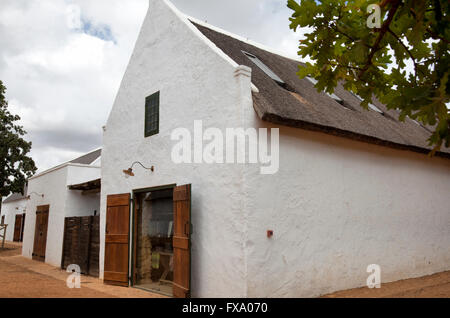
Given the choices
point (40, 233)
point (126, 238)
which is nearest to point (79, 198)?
point (40, 233)

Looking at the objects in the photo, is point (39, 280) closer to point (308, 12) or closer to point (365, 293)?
point (365, 293)

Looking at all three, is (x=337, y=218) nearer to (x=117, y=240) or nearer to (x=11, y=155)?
(x=117, y=240)

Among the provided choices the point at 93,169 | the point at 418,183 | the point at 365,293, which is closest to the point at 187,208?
the point at 365,293

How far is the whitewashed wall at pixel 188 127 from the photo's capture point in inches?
237

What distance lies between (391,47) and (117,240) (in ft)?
22.8

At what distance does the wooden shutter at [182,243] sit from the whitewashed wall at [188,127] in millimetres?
259

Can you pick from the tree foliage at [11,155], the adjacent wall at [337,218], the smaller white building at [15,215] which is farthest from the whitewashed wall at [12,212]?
the adjacent wall at [337,218]

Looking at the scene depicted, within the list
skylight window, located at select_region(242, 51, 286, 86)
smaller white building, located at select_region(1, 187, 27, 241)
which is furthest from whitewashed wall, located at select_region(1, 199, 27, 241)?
skylight window, located at select_region(242, 51, 286, 86)

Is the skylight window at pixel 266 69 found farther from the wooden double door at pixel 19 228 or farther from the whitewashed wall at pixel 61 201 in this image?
the wooden double door at pixel 19 228

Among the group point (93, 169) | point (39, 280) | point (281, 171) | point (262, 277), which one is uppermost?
point (93, 169)

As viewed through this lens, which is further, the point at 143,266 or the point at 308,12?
→ the point at 143,266

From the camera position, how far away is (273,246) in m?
5.96

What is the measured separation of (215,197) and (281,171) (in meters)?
1.28
